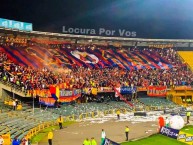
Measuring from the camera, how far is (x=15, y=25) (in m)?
59.7

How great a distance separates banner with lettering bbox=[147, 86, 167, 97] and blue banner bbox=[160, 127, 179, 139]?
28664 millimetres

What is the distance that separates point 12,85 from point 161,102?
26.7 m

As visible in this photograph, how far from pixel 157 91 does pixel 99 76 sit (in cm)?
1021

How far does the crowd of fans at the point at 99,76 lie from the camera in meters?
52.5

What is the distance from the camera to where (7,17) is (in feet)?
207

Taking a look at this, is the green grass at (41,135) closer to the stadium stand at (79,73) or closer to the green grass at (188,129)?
the stadium stand at (79,73)

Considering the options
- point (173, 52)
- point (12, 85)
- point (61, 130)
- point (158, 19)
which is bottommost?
point (61, 130)

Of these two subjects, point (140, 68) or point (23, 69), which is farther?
point (140, 68)

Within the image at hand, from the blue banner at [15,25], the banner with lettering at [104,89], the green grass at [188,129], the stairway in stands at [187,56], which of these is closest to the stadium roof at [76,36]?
the blue banner at [15,25]

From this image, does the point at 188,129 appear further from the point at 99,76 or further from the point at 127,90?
the point at 99,76

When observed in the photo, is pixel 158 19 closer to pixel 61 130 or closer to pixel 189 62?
pixel 189 62

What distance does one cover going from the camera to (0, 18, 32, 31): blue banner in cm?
5769

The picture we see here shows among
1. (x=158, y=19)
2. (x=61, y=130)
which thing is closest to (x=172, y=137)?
(x=61, y=130)

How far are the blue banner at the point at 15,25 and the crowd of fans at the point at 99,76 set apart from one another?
166 inches
